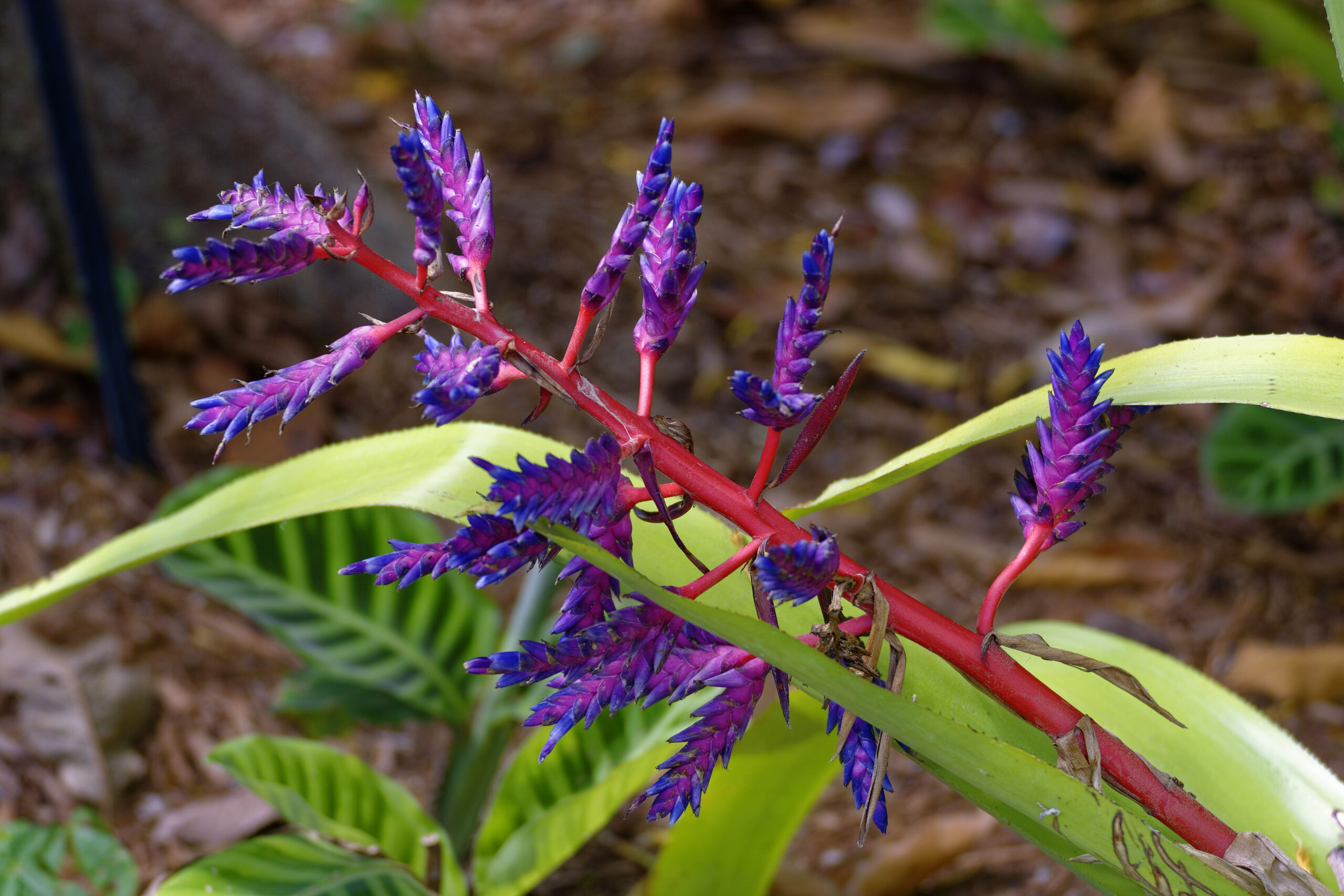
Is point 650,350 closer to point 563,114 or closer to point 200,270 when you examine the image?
point 200,270

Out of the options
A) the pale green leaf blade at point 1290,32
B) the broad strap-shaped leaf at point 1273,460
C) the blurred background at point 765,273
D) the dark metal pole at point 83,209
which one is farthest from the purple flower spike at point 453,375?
the pale green leaf blade at point 1290,32

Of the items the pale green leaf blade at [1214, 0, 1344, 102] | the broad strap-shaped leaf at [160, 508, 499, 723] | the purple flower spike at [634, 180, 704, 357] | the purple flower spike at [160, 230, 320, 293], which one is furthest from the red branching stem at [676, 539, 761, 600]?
the pale green leaf blade at [1214, 0, 1344, 102]

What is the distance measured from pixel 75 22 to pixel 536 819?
199cm

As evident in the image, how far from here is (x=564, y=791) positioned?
3.67 ft

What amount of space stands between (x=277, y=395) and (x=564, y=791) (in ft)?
2.43

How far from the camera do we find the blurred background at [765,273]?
165cm

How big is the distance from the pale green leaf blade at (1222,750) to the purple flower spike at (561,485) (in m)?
0.47

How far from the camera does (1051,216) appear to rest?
9.61 feet

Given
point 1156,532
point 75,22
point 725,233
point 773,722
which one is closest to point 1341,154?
point 1156,532

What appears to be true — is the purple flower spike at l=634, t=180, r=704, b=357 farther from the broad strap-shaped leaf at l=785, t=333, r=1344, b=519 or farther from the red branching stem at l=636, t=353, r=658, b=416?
the broad strap-shaped leaf at l=785, t=333, r=1344, b=519

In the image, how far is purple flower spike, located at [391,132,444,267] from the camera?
474 millimetres

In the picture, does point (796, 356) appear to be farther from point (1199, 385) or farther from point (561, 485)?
point (1199, 385)

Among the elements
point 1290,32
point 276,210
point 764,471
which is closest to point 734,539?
point 764,471

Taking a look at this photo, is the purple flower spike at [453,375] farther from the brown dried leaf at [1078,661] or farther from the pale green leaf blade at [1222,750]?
the pale green leaf blade at [1222,750]
